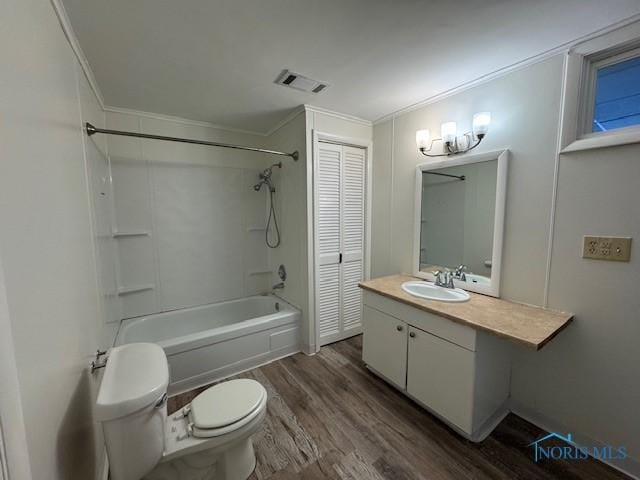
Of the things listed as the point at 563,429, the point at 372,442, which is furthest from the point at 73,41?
the point at 563,429

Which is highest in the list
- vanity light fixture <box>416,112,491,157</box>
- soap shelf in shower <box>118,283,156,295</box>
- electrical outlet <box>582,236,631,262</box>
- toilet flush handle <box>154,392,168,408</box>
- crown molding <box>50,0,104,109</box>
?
crown molding <box>50,0,104,109</box>

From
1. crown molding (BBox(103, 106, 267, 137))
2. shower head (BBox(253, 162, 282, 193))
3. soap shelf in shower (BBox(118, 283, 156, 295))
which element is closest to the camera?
crown molding (BBox(103, 106, 267, 137))

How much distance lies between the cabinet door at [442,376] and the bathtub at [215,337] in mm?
1190

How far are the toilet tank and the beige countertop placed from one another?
149 centimetres

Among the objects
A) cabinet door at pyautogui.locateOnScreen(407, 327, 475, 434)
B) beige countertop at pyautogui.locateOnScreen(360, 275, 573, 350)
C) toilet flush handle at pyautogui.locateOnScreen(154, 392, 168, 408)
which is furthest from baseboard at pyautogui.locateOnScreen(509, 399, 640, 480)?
toilet flush handle at pyautogui.locateOnScreen(154, 392, 168, 408)

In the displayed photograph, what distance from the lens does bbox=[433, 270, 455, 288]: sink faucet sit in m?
1.96

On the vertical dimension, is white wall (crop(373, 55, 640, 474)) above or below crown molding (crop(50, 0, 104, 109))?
below

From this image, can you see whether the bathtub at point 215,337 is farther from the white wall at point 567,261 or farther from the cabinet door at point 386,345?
the white wall at point 567,261

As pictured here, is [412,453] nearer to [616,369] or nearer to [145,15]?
[616,369]

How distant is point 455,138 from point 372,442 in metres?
2.15

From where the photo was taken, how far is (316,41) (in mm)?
1392

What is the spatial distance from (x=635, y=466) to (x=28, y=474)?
2480mm

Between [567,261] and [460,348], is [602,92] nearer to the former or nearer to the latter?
[567,261]

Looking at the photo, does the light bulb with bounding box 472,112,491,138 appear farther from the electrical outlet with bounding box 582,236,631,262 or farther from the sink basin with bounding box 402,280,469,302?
the sink basin with bounding box 402,280,469,302
